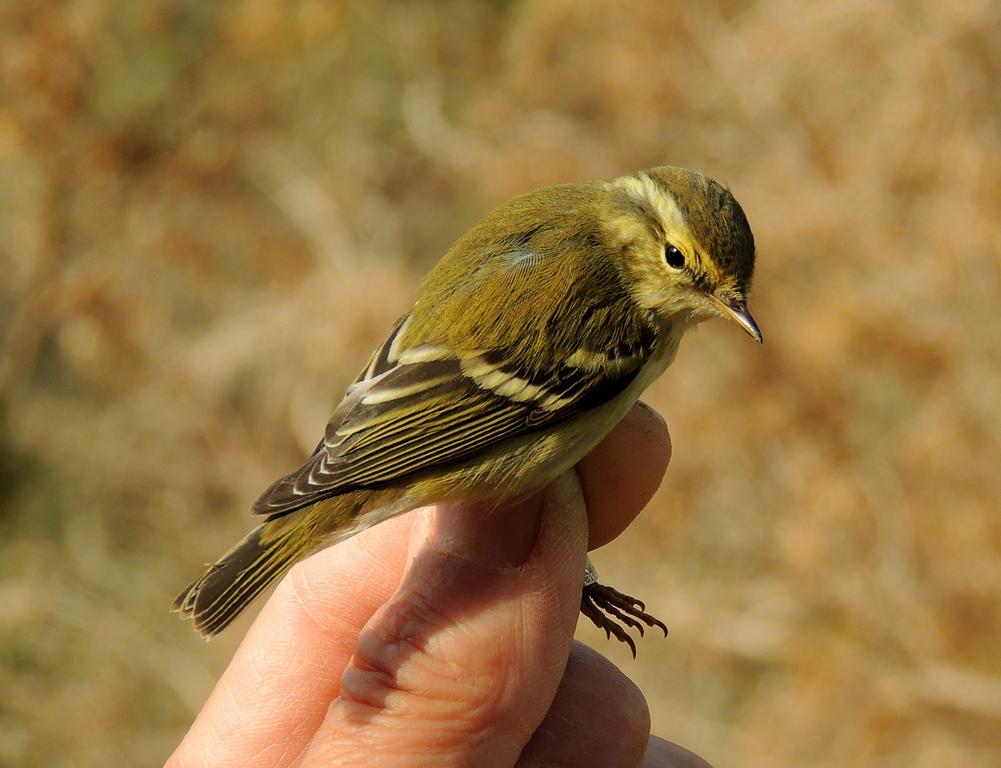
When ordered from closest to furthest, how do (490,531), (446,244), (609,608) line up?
(490,531) < (609,608) < (446,244)

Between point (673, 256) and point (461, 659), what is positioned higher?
point (673, 256)

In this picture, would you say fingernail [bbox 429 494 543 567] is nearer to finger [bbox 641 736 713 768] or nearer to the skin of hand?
the skin of hand

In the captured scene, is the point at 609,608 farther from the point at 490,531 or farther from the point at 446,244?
the point at 446,244

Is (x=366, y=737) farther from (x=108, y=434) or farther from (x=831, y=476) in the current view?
(x=108, y=434)

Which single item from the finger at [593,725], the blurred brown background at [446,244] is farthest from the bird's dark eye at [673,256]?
the blurred brown background at [446,244]

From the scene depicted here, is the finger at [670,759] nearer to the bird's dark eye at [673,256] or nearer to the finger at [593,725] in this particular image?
the finger at [593,725]

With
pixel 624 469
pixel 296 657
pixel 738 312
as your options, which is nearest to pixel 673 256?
pixel 738 312

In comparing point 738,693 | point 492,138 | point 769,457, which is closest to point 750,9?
point 492,138
